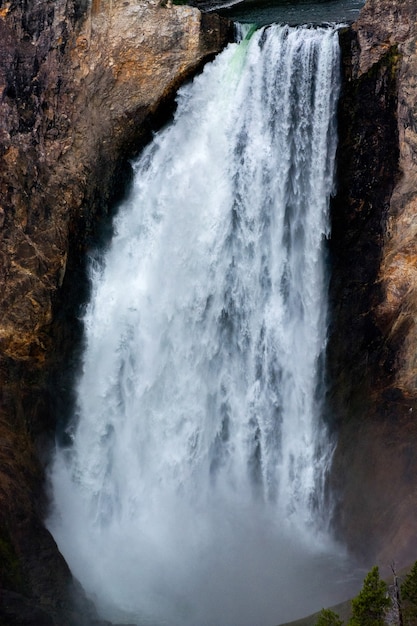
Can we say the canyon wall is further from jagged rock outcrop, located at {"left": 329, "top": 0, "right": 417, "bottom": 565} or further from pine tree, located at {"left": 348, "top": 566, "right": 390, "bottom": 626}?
pine tree, located at {"left": 348, "top": 566, "right": 390, "bottom": 626}

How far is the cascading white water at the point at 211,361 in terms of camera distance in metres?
26.5

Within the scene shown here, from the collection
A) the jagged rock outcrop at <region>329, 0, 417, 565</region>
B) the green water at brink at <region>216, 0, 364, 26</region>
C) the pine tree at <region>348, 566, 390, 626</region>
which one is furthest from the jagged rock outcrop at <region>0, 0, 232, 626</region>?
the pine tree at <region>348, 566, 390, 626</region>

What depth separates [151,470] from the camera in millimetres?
28734

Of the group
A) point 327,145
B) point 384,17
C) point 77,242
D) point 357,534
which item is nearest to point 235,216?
point 327,145

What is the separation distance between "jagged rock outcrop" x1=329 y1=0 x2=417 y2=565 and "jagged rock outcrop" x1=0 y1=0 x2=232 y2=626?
18.9 feet

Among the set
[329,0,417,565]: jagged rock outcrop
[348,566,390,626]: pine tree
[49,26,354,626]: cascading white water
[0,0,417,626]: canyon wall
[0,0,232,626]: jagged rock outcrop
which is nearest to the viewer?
[348,566,390,626]: pine tree

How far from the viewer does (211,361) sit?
2828cm

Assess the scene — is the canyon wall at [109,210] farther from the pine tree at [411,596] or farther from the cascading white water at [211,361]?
the pine tree at [411,596]

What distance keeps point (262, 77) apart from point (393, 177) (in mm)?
5686

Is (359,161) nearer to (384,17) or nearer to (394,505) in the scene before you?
(384,17)

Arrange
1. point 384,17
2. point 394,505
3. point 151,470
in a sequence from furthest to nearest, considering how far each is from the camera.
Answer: point 151,470, point 394,505, point 384,17

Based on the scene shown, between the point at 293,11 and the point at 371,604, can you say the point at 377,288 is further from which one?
the point at 293,11

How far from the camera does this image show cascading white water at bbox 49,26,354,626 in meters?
26.5

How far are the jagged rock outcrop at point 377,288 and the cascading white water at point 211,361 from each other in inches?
33.3
